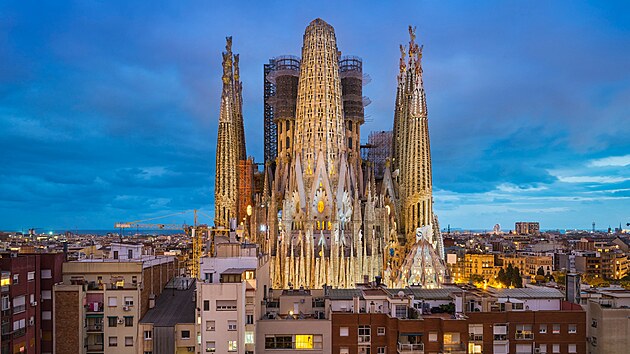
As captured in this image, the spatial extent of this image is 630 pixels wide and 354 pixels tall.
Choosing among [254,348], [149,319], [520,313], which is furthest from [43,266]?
[520,313]

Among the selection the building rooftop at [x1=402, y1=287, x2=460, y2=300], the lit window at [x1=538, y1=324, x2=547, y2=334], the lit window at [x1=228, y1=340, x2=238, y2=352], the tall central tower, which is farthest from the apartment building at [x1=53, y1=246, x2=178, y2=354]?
the tall central tower

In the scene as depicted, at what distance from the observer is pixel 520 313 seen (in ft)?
95.7

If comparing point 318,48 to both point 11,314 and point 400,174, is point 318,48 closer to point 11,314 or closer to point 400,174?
point 400,174

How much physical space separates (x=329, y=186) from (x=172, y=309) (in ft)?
89.1

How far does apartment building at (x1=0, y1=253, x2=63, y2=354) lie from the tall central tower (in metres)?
29.9

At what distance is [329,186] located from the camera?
57875 mm

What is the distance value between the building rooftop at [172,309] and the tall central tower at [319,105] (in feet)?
79.8

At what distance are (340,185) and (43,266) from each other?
31509 mm

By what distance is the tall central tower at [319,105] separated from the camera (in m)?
58.2

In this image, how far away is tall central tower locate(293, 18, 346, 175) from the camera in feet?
191

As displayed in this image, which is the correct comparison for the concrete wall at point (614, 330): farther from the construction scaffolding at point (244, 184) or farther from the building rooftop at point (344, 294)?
the construction scaffolding at point (244, 184)

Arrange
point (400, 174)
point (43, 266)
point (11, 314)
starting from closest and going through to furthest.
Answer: point (11, 314)
point (43, 266)
point (400, 174)

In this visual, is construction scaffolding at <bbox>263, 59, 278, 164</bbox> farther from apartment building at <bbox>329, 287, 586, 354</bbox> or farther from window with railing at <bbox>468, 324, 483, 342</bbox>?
window with railing at <bbox>468, 324, 483, 342</bbox>

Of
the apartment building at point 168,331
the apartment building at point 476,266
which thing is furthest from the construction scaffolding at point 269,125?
the apartment building at point 168,331
